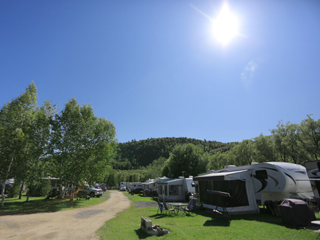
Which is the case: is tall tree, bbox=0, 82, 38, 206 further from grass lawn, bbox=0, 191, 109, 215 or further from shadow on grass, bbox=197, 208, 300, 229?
shadow on grass, bbox=197, 208, 300, 229

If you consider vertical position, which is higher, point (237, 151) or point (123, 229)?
point (237, 151)

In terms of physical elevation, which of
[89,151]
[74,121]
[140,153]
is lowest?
[89,151]

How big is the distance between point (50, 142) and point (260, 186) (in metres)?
20.2

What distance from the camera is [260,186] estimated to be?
1152 centimetres

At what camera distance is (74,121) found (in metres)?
20.3

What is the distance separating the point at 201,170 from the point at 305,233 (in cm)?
2270

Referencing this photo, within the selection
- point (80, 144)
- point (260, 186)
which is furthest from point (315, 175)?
point (80, 144)

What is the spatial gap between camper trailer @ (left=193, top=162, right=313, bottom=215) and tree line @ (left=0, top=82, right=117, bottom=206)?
14.6 meters

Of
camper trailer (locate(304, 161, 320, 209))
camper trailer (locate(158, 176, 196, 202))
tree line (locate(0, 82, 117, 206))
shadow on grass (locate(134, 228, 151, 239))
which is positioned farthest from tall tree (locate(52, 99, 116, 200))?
camper trailer (locate(304, 161, 320, 209))

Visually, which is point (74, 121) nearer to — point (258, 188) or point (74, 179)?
point (74, 179)

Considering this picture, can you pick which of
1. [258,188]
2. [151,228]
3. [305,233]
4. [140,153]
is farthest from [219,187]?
[140,153]

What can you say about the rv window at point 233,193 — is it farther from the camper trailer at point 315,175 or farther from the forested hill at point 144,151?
the forested hill at point 144,151

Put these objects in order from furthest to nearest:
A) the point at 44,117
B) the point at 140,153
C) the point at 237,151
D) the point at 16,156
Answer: the point at 140,153 → the point at 237,151 → the point at 44,117 → the point at 16,156

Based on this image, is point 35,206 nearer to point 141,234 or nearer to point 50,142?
point 50,142
